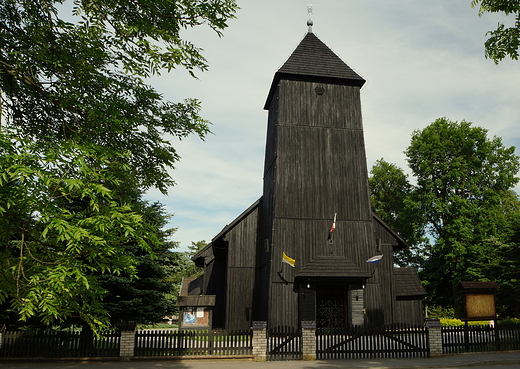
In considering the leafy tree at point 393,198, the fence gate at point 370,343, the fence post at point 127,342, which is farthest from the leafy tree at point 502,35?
the leafy tree at point 393,198

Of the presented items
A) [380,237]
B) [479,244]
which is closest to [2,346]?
[380,237]

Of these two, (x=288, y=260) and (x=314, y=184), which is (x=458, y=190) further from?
(x=288, y=260)

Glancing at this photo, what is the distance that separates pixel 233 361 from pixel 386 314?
9686 mm

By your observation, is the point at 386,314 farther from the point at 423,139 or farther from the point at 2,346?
the point at 423,139

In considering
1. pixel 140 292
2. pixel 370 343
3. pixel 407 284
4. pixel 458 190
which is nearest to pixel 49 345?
pixel 140 292

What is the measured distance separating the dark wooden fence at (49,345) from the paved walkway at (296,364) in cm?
25

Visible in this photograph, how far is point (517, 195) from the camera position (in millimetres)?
43688

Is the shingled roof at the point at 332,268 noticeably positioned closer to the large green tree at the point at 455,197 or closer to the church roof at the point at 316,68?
the church roof at the point at 316,68

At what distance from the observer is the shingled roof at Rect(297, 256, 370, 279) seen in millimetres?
18953

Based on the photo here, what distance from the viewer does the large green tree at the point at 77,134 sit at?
7.08 metres

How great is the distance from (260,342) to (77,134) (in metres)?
8.65

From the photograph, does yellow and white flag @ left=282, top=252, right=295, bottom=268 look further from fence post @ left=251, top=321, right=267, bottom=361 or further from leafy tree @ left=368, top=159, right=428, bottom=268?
leafy tree @ left=368, top=159, right=428, bottom=268

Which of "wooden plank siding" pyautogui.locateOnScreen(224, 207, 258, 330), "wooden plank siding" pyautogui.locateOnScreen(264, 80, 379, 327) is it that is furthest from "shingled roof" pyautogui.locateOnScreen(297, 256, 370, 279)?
"wooden plank siding" pyautogui.locateOnScreen(224, 207, 258, 330)

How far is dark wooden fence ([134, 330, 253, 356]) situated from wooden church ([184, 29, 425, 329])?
5.20 m
